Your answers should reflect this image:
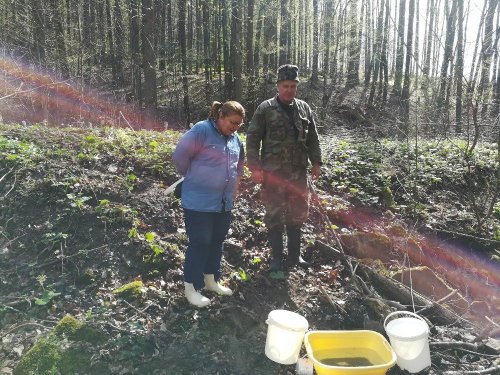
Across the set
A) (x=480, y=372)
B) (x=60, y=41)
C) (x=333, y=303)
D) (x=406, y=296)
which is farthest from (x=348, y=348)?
(x=60, y=41)

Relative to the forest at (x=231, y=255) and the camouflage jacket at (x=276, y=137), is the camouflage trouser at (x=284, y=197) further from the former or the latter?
the forest at (x=231, y=255)

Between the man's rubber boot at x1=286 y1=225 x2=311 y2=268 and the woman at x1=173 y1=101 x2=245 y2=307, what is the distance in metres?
1.00

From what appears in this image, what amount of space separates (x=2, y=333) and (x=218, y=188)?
210cm

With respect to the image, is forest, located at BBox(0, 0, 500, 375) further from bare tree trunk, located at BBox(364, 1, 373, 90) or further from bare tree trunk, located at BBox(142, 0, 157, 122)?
bare tree trunk, located at BBox(364, 1, 373, 90)

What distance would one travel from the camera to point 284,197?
4332 millimetres

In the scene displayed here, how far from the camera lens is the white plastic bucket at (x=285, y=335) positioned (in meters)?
3.10

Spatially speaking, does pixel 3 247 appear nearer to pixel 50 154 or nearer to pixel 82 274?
pixel 82 274

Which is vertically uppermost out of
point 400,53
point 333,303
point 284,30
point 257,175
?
point 284,30

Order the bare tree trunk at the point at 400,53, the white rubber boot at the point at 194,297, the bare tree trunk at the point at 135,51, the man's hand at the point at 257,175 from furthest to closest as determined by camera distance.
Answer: the bare tree trunk at the point at 400,53
the bare tree trunk at the point at 135,51
the man's hand at the point at 257,175
the white rubber boot at the point at 194,297

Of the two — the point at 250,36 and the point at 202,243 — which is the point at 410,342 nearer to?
the point at 202,243

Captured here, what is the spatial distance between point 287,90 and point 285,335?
2233 mm

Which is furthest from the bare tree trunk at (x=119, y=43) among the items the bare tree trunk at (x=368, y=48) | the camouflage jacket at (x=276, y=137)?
the camouflage jacket at (x=276, y=137)

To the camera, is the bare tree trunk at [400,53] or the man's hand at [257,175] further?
the bare tree trunk at [400,53]

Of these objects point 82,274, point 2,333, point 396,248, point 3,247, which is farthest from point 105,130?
point 396,248
